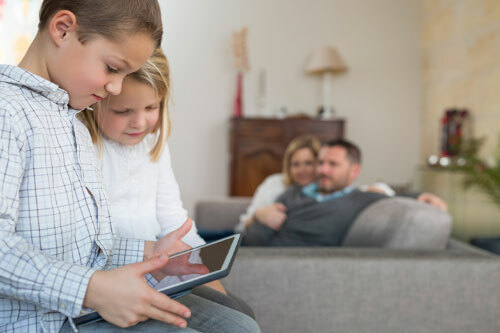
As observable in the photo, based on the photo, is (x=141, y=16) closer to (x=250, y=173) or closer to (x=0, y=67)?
(x=0, y=67)

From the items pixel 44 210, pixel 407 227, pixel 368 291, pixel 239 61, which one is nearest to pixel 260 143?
pixel 239 61

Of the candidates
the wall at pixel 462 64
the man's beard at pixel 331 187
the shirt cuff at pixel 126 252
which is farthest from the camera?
the wall at pixel 462 64

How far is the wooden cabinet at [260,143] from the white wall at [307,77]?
414 mm

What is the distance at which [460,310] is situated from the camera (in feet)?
4.45

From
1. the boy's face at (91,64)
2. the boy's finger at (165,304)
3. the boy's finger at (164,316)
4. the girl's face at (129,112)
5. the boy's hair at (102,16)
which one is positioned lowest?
the boy's finger at (164,316)

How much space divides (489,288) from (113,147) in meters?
1.06

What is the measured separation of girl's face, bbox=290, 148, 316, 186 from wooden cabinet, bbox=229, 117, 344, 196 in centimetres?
169

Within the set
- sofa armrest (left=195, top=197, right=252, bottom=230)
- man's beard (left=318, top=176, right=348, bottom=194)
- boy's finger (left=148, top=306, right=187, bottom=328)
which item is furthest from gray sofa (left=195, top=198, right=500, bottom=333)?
sofa armrest (left=195, top=197, right=252, bottom=230)

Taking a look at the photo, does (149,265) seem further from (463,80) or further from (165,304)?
(463,80)

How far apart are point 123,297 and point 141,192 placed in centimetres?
45

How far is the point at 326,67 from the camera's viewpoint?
4.55 metres

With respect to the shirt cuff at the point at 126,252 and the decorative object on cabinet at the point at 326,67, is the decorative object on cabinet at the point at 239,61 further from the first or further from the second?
the shirt cuff at the point at 126,252

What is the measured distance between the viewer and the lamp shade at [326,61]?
14.9 ft

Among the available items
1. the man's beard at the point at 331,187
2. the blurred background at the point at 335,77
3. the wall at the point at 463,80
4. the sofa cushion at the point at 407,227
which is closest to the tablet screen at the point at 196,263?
the sofa cushion at the point at 407,227
